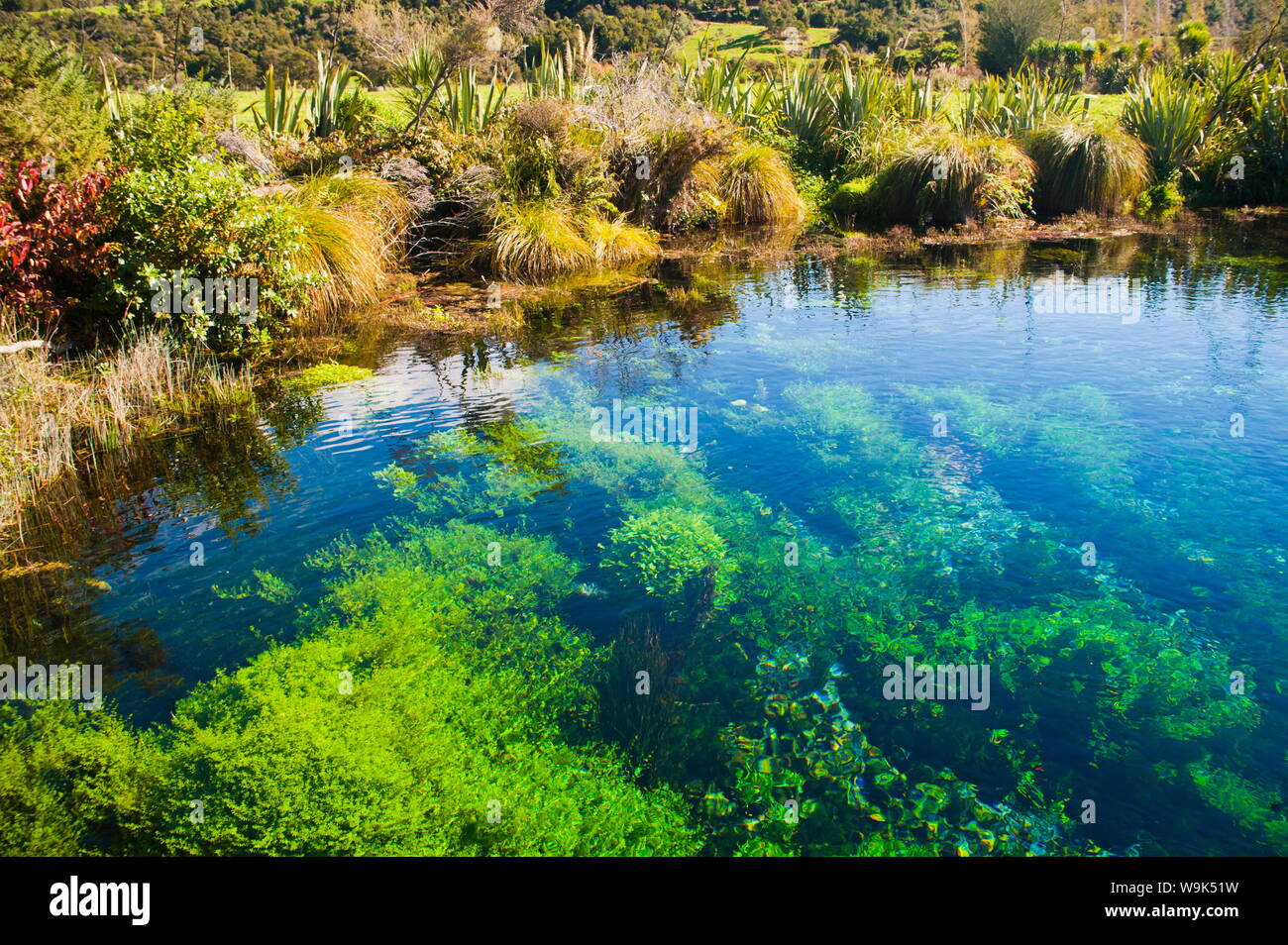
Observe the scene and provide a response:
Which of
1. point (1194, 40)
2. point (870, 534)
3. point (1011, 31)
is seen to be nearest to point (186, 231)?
point (870, 534)

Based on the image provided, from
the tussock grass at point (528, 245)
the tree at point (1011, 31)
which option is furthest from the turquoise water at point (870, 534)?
the tree at point (1011, 31)

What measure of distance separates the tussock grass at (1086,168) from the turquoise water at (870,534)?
28.2 feet

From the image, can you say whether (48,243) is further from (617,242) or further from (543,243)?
(617,242)

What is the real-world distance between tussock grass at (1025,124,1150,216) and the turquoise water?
8.59 meters

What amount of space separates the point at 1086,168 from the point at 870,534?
16810 millimetres

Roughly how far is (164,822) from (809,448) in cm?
558

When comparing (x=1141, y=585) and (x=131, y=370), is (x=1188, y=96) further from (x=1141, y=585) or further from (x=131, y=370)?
(x=131, y=370)

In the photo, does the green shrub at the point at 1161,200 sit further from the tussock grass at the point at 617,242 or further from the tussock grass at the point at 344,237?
the tussock grass at the point at 344,237

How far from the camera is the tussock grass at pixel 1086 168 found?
1812 centimetres

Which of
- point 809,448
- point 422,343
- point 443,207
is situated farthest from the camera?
point 443,207

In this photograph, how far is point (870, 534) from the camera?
19.3 ft

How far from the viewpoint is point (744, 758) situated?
3885 millimetres
